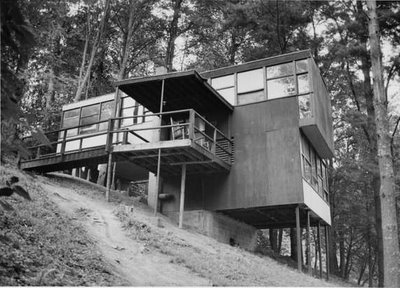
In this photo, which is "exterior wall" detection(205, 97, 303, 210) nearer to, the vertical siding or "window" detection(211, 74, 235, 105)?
"window" detection(211, 74, 235, 105)

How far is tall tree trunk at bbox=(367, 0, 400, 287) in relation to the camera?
10195mm

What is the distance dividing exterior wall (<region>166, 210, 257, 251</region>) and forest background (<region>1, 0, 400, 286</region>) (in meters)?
5.90

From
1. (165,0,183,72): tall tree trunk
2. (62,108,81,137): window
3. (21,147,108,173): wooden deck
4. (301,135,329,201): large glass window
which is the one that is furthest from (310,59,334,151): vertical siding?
(165,0,183,72): tall tree trunk

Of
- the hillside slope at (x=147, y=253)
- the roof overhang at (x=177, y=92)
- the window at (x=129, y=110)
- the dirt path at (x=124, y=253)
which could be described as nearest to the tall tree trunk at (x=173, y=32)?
the window at (x=129, y=110)

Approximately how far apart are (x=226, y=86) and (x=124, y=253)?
33.5 ft

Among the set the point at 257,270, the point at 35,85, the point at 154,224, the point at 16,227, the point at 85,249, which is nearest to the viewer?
the point at 16,227

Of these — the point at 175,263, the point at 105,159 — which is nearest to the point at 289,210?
the point at 105,159

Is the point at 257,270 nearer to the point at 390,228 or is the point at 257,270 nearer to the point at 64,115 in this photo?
the point at 390,228

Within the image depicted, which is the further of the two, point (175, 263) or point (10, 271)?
point (175, 263)

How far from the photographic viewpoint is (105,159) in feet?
60.1

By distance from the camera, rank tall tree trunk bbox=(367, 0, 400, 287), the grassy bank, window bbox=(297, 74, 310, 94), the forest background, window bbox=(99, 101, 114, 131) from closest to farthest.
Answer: the grassy bank < tall tree trunk bbox=(367, 0, 400, 287) < window bbox=(297, 74, 310, 94) < the forest background < window bbox=(99, 101, 114, 131)

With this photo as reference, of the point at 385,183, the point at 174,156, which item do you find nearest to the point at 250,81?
the point at 174,156

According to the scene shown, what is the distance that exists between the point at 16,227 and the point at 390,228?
7.92 meters

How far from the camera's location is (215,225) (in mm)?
17625
